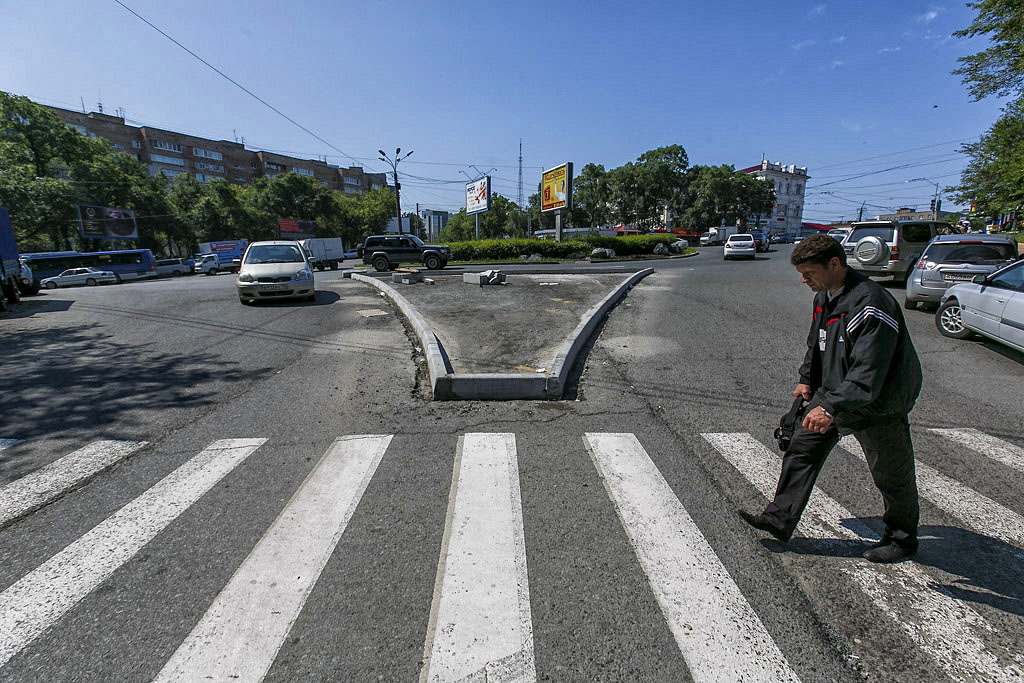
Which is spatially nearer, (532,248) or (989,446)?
(989,446)

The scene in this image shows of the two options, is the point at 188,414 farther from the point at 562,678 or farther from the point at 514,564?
the point at 562,678

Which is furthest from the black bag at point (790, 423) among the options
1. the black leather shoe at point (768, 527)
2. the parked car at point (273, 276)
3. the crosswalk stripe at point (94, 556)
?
the parked car at point (273, 276)

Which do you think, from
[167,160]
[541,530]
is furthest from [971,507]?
[167,160]

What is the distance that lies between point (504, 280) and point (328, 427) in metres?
11.7

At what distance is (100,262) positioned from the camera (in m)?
37.3

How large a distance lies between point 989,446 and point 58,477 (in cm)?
771

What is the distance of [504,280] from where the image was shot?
52.2 ft

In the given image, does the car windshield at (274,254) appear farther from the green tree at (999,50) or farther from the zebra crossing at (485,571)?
the green tree at (999,50)

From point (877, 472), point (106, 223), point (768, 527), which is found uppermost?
point (106, 223)

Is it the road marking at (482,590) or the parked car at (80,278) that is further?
the parked car at (80,278)

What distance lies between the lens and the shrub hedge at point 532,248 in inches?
1276

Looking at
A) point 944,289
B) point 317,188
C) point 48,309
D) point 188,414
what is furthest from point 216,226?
point 944,289

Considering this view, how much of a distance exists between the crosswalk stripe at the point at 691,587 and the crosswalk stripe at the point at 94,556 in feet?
9.54

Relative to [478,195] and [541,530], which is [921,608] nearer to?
[541,530]
